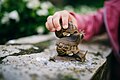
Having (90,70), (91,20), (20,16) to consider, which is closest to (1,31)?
(20,16)

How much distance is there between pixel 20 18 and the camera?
3184mm

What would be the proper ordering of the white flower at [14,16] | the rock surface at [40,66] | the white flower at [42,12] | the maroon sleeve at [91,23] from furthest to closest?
the white flower at [42,12], the white flower at [14,16], the maroon sleeve at [91,23], the rock surface at [40,66]

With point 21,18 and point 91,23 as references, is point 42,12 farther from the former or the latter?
point 91,23

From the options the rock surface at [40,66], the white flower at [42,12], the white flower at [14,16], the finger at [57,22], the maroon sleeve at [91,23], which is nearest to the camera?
the rock surface at [40,66]

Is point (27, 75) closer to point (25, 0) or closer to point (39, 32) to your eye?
point (39, 32)

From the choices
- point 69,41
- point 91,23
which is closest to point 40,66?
point 69,41

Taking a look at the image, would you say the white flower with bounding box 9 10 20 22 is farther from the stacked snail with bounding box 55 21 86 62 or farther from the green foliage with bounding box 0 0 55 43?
the stacked snail with bounding box 55 21 86 62

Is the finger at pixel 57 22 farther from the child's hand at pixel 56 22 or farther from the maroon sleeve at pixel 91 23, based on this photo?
the maroon sleeve at pixel 91 23

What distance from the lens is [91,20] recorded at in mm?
2863

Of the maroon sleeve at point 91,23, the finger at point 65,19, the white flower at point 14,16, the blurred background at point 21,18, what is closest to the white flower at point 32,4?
the blurred background at point 21,18

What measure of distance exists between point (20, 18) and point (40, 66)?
1608mm

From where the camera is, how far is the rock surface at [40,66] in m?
1.49

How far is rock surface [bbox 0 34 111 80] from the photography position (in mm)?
1492

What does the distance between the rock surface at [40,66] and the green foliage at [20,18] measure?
3.26 ft
